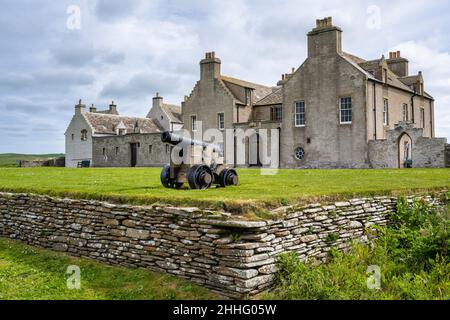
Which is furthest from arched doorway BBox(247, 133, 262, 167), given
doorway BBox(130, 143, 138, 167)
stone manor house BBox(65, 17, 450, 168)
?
doorway BBox(130, 143, 138, 167)

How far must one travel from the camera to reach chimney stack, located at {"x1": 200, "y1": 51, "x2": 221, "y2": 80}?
130 ft

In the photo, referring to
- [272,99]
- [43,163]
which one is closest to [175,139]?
[272,99]

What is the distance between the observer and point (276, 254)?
27.1 ft

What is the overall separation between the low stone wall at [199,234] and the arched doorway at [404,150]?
63.1ft

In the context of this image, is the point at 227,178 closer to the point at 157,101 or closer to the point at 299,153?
the point at 299,153

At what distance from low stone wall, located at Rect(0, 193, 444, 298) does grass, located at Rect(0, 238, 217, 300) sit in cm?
24

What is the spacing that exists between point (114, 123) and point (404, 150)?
3340 centimetres

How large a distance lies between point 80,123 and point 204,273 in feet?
154

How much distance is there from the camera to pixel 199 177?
12469mm

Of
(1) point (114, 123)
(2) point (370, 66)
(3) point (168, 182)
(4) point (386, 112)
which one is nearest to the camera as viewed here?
(3) point (168, 182)

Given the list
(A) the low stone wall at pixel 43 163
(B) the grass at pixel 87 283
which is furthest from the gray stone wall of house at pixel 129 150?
(B) the grass at pixel 87 283

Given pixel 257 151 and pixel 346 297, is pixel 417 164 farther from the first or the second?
pixel 346 297

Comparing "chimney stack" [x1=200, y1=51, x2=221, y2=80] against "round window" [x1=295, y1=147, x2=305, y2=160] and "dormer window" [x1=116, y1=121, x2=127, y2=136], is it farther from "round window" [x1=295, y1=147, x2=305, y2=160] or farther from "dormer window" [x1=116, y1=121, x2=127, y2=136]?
"dormer window" [x1=116, y1=121, x2=127, y2=136]

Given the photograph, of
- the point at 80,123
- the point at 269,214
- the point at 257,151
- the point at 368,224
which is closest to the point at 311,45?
the point at 257,151
